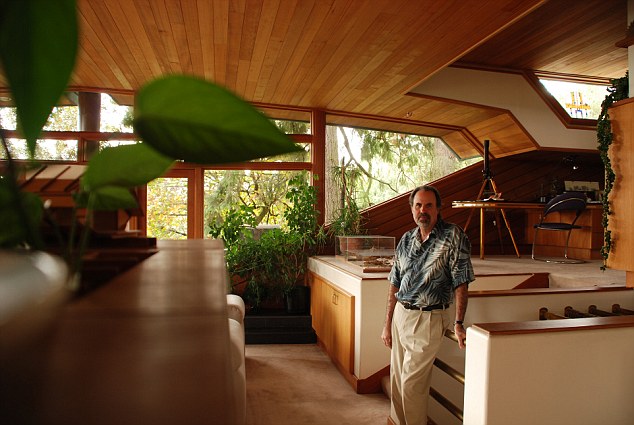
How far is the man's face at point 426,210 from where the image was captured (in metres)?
2.94

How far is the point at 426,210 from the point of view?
2947 millimetres

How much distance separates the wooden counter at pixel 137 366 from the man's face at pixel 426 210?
277cm

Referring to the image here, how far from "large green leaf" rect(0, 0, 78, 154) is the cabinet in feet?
13.1

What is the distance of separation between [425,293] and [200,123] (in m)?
2.77

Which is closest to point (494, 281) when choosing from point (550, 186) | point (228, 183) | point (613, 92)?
point (613, 92)

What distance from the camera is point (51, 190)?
381 millimetres

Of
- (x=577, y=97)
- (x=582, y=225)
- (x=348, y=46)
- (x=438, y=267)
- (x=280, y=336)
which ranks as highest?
(x=577, y=97)

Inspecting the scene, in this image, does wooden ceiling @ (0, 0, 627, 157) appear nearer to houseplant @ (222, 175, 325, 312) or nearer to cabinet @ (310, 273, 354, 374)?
houseplant @ (222, 175, 325, 312)

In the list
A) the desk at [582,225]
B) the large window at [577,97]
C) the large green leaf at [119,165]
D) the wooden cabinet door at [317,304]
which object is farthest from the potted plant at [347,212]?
the large green leaf at [119,165]

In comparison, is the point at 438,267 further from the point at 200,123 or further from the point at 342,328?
the point at 200,123

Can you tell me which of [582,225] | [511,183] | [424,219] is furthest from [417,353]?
[511,183]

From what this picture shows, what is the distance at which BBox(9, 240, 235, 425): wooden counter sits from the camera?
156 millimetres

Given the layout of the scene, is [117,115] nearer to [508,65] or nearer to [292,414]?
[292,414]

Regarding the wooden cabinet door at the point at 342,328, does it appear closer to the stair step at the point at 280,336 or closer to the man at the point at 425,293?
the stair step at the point at 280,336
